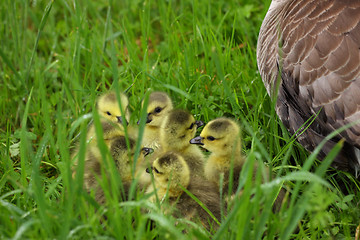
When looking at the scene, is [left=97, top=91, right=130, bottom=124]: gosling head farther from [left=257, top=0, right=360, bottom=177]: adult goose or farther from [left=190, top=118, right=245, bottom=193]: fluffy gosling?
[left=257, top=0, right=360, bottom=177]: adult goose

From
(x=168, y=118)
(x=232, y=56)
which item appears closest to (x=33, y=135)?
(x=168, y=118)

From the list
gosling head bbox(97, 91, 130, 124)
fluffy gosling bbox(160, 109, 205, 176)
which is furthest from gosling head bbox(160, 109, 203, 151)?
gosling head bbox(97, 91, 130, 124)

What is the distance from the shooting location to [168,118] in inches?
114

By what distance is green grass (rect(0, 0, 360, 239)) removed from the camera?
6.70ft

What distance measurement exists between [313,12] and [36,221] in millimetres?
1774

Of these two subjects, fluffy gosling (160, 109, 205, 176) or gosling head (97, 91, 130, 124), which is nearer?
fluffy gosling (160, 109, 205, 176)

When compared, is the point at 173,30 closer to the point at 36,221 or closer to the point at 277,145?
the point at 277,145

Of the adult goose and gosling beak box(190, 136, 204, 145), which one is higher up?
the adult goose

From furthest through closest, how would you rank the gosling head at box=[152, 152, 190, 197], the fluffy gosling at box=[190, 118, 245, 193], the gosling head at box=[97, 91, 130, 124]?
1. the gosling head at box=[97, 91, 130, 124]
2. the fluffy gosling at box=[190, 118, 245, 193]
3. the gosling head at box=[152, 152, 190, 197]

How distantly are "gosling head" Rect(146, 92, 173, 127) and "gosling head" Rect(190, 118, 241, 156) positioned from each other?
426 millimetres

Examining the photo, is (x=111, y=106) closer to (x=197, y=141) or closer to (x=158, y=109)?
(x=158, y=109)

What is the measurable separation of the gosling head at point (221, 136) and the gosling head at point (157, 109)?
426 mm

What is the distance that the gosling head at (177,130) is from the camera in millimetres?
2857

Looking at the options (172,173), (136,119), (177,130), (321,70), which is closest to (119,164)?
(172,173)
